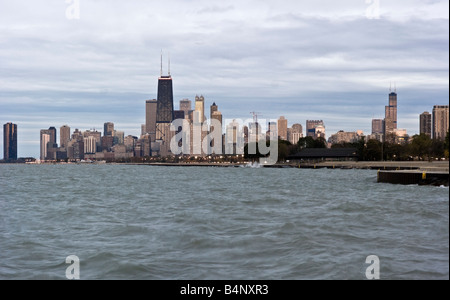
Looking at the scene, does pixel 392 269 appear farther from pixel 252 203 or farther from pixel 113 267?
pixel 252 203

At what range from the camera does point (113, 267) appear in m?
18.0

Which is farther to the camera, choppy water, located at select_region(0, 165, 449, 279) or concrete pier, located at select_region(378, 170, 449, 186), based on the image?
concrete pier, located at select_region(378, 170, 449, 186)

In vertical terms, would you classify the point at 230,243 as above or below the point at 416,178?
below

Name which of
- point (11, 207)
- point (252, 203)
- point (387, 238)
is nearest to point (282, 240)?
point (387, 238)

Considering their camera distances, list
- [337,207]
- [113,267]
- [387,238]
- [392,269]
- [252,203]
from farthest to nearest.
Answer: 1. [252,203]
2. [337,207]
3. [387,238]
4. [113,267]
5. [392,269]

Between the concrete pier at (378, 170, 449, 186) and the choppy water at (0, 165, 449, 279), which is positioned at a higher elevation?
the concrete pier at (378, 170, 449, 186)

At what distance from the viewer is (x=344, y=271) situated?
16688mm

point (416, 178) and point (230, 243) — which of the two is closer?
point (230, 243)

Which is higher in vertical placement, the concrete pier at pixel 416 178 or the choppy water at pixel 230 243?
the concrete pier at pixel 416 178

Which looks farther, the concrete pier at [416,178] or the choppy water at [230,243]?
the concrete pier at [416,178]
